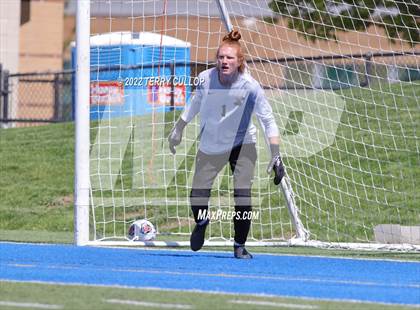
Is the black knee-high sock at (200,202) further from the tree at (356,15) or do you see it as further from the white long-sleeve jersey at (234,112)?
the tree at (356,15)

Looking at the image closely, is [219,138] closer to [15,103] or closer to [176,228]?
[176,228]

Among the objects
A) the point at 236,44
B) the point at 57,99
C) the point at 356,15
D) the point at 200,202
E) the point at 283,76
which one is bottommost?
the point at 200,202

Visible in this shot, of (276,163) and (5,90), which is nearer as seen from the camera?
(276,163)

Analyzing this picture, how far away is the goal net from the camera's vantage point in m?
13.1

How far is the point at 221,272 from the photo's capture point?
9.11 meters

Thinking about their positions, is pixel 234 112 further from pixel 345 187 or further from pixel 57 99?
pixel 57 99

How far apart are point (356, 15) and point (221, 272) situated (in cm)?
811

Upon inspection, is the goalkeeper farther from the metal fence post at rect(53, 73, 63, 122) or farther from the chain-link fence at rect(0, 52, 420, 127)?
the metal fence post at rect(53, 73, 63, 122)

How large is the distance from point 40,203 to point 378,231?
24.0ft

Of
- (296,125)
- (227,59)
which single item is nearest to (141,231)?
(227,59)

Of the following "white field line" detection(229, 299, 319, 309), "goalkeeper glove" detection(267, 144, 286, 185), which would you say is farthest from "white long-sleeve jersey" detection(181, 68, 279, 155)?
"white field line" detection(229, 299, 319, 309)

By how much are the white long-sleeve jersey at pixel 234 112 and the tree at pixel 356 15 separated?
293 centimetres

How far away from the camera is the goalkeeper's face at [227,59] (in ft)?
33.2

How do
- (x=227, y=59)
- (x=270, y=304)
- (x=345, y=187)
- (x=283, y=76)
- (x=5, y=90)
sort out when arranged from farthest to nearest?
(x=5, y=90)
(x=345, y=187)
(x=283, y=76)
(x=227, y=59)
(x=270, y=304)
